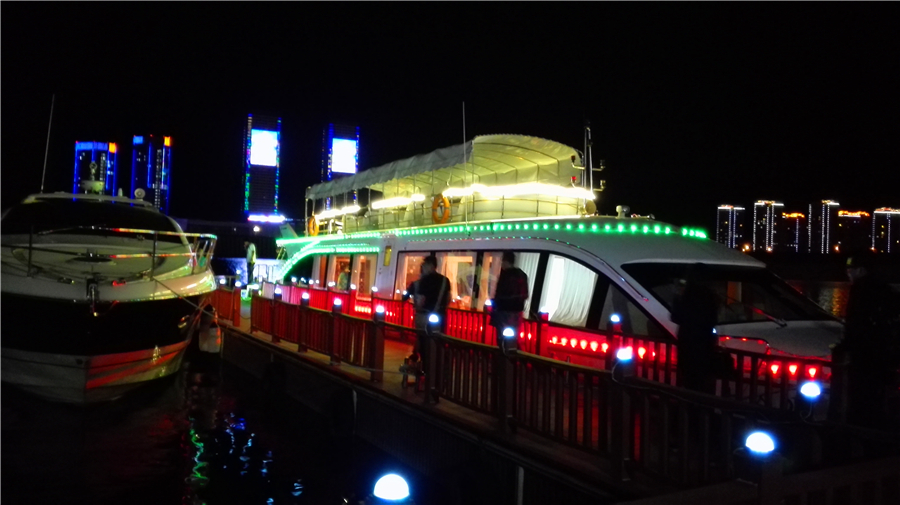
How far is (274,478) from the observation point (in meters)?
7.91

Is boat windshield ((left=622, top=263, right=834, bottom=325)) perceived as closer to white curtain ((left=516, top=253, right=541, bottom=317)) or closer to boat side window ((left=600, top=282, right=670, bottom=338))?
boat side window ((left=600, top=282, right=670, bottom=338))

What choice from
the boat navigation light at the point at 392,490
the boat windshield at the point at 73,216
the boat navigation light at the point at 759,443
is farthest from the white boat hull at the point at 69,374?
the boat navigation light at the point at 759,443

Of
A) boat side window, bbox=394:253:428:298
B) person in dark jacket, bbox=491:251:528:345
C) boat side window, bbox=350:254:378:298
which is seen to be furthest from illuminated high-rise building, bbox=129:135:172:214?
person in dark jacket, bbox=491:251:528:345

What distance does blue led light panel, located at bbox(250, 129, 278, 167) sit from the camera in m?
80.6

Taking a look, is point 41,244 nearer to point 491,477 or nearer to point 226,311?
point 226,311

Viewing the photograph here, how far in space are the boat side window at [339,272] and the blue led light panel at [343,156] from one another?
5487cm

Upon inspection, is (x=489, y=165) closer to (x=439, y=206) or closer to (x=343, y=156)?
(x=439, y=206)

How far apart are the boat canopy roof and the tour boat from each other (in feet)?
0.10

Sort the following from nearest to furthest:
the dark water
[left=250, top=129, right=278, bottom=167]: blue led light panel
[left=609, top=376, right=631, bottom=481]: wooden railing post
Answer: [left=609, top=376, right=631, bottom=481]: wooden railing post → the dark water → [left=250, top=129, right=278, bottom=167]: blue led light panel

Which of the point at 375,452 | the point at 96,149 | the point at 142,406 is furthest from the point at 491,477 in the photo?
the point at 96,149

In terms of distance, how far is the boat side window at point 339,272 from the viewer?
755 inches

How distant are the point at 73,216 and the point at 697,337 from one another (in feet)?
35.2

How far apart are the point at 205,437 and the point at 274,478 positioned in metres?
→ 2.03

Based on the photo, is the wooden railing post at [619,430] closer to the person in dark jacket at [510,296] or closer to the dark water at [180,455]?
the dark water at [180,455]
